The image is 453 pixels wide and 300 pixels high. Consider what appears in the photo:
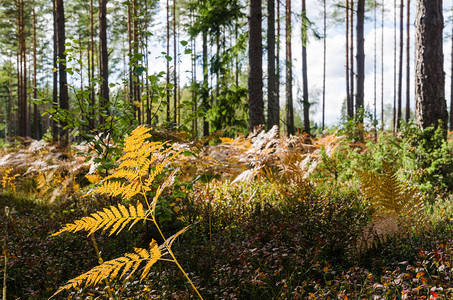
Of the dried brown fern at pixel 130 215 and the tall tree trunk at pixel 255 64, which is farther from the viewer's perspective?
the tall tree trunk at pixel 255 64

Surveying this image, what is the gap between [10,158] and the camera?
7484 mm

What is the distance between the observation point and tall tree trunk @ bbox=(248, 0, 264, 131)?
761 centimetres

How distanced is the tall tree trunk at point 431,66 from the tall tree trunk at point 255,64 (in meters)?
3.33

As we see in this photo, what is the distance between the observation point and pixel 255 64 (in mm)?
7723

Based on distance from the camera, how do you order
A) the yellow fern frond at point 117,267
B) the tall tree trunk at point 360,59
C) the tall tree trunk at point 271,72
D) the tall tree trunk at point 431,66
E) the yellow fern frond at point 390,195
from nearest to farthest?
1. the yellow fern frond at point 117,267
2. the yellow fern frond at point 390,195
3. the tall tree trunk at point 431,66
4. the tall tree trunk at point 271,72
5. the tall tree trunk at point 360,59

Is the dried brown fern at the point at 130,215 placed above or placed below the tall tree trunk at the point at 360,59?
below

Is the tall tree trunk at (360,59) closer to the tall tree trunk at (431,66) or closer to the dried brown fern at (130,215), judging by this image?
the tall tree trunk at (431,66)

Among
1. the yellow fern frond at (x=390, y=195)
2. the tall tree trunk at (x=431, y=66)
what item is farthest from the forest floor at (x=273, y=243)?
the tall tree trunk at (x=431, y=66)

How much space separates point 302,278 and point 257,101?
5523 millimetres

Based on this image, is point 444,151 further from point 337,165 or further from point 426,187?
point 337,165

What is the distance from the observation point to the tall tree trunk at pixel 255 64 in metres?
7.61

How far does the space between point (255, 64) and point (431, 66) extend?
365 centimetres

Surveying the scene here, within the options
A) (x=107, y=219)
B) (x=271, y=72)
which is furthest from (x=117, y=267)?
(x=271, y=72)

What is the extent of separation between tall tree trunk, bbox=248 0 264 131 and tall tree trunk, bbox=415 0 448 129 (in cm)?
333
